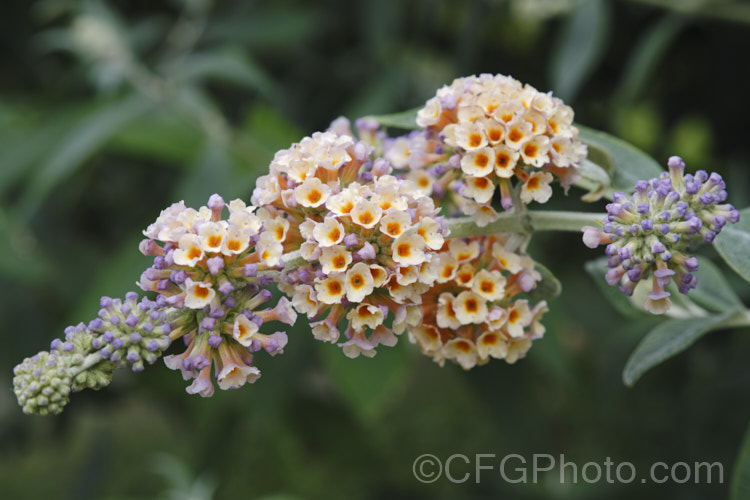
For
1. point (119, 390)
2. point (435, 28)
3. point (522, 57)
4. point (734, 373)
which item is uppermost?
point (435, 28)

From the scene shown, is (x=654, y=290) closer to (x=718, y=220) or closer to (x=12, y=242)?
(x=718, y=220)

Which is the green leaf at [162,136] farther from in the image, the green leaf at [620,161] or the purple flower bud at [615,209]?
the purple flower bud at [615,209]

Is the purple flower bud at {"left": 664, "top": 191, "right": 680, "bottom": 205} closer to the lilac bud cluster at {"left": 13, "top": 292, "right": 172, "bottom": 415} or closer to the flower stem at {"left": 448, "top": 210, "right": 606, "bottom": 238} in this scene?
the flower stem at {"left": 448, "top": 210, "right": 606, "bottom": 238}

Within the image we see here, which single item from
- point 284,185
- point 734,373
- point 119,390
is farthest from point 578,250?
point 284,185

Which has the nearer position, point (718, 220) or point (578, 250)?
point (718, 220)

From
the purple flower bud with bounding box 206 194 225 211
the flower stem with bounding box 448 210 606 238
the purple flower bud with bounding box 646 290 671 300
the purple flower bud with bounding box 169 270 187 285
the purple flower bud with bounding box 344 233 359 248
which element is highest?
the purple flower bud with bounding box 206 194 225 211

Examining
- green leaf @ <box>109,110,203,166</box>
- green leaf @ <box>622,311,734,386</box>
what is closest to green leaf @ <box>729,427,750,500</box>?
green leaf @ <box>622,311,734,386</box>
